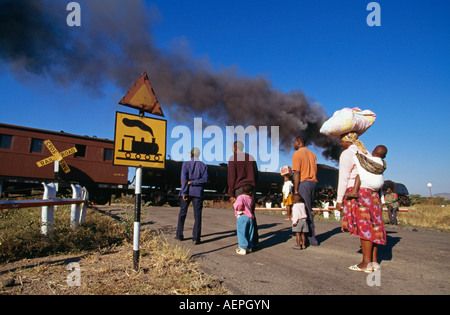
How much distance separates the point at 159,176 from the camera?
1631 centimetres

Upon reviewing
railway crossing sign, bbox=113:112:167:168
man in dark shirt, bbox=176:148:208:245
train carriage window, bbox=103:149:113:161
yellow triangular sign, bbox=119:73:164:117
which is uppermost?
train carriage window, bbox=103:149:113:161

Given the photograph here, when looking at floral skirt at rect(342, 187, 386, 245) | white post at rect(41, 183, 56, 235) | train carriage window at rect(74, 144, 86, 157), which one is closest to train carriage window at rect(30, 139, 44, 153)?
train carriage window at rect(74, 144, 86, 157)

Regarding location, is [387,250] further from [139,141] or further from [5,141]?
[5,141]

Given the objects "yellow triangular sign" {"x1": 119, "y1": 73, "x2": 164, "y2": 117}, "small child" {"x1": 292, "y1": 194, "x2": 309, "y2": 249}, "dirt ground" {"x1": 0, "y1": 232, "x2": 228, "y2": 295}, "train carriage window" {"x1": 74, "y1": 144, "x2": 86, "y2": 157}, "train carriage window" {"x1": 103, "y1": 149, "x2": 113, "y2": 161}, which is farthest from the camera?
"train carriage window" {"x1": 103, "y1": 149, "x2": 113, "y2": 161}

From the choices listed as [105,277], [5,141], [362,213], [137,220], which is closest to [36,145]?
[5,141]

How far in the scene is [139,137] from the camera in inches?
138

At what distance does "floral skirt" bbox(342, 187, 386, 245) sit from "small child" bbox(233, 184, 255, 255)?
1.66 meters

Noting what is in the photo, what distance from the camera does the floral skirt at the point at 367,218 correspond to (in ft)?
10.7

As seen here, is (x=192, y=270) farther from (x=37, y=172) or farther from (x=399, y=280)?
(x=37, y=172)

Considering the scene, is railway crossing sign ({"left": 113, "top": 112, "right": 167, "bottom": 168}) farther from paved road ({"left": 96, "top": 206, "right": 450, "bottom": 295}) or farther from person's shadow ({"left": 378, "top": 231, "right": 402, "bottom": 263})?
person's shadow ({"left": 378, "top": 231, "right": 402, "bottom": 263})

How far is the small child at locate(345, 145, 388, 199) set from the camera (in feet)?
11.0

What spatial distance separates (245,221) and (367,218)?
1.92 meters
